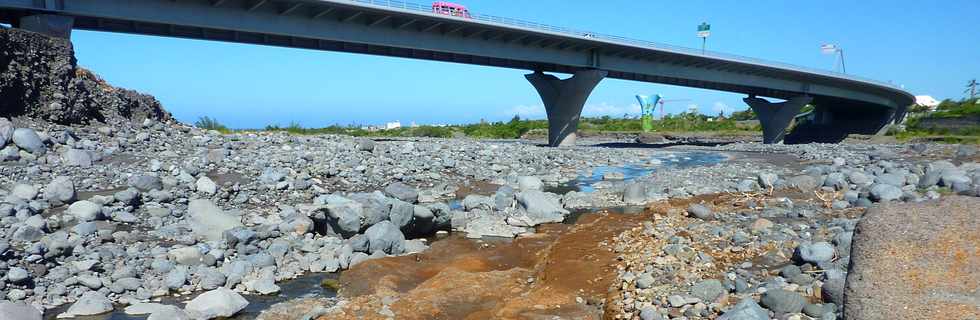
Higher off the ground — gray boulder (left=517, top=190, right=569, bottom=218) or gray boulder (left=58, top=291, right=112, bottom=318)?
gray boulder (left=517, top=190, right=569, bottom=218)

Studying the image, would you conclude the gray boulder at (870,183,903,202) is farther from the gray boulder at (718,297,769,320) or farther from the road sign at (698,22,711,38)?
the road sign at (698,22,711,38)

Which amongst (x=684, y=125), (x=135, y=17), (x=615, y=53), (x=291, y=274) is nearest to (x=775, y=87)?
(x=615, y=53)

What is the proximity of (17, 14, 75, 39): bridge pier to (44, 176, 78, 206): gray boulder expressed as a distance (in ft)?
50.3

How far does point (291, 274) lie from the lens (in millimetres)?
9477

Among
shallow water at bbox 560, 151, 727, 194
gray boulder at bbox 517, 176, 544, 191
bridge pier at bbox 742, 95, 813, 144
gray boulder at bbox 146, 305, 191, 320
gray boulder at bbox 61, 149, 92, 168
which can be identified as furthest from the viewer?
bridge pier at bbox 742, 95, 813, 144

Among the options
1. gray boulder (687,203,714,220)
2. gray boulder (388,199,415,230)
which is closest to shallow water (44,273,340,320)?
gray boulder (388,199,415,230)

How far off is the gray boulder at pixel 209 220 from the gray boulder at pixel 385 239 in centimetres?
233

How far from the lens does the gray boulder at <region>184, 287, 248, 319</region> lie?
7555 mm

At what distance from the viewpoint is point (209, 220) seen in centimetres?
1082

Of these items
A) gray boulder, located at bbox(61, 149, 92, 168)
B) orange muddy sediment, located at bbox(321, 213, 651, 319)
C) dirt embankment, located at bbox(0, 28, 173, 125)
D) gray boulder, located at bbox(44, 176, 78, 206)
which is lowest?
orange muddy sediment, located at bbox(321, 213, 651, 319)

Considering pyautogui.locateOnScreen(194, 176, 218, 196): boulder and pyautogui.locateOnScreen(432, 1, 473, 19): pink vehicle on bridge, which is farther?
pyautogui.locateOnScreen(432, 1, 473, 19): pink vehicle on bridge

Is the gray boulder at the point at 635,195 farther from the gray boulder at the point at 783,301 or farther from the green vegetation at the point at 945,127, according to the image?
the green vegetation at the point at 945,127

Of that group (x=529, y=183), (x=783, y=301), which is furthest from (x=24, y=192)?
(x=529, y=183)

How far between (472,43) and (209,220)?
28.8m
